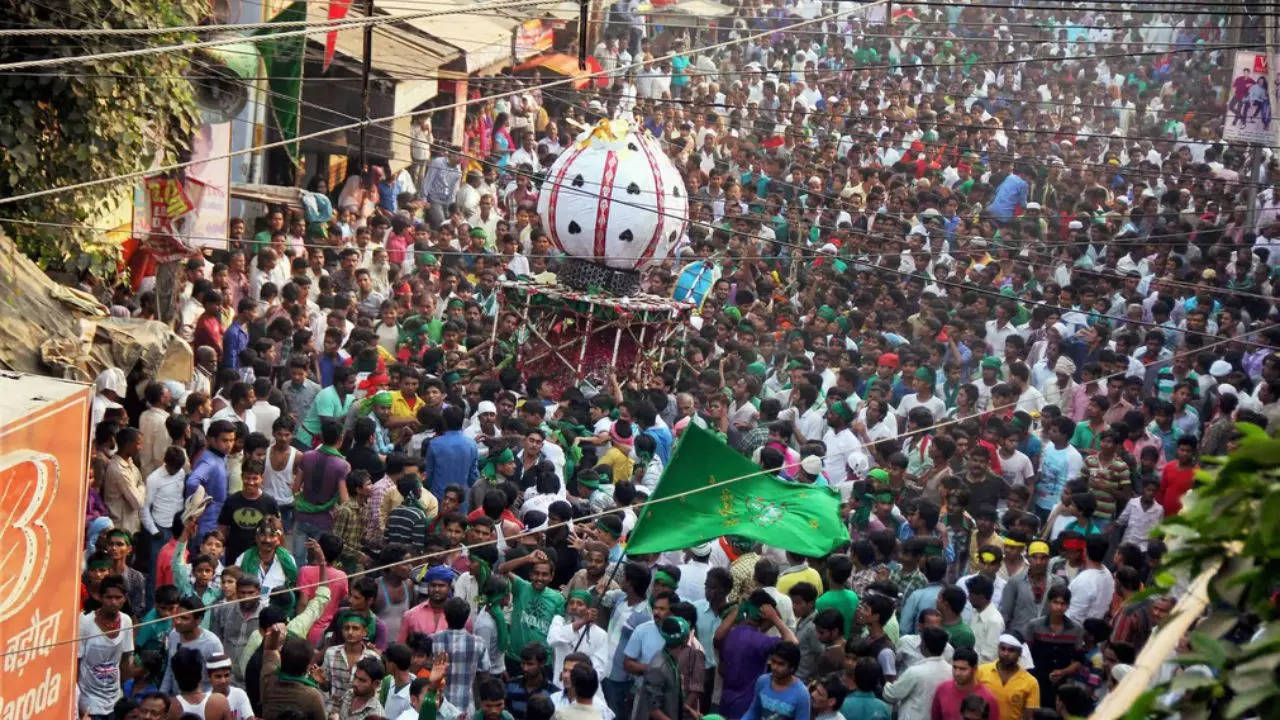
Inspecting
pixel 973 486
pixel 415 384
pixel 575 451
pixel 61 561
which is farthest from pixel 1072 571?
pixel 61 561

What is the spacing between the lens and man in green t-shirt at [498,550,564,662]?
8.65m

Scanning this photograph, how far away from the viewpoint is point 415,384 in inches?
458

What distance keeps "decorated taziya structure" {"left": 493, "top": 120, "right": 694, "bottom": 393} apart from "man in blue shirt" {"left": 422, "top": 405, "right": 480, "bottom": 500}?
3.70 metres

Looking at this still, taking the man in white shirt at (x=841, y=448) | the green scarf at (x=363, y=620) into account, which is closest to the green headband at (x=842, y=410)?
the man in white shirt at (x=841, y=448)

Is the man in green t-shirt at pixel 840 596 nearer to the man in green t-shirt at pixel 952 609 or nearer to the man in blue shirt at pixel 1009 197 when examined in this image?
the man in green t-shirt at pixel 952 609

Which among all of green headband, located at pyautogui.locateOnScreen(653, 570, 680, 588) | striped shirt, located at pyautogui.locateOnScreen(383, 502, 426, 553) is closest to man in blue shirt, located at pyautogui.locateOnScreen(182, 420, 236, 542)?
striped shirt, located at pyautogui.locateOnScreen(383, 502, 426, 553)

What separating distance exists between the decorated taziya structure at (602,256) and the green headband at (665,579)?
18.5 ft

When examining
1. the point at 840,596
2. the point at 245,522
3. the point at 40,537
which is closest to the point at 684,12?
the point at 245,522

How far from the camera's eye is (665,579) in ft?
28.3

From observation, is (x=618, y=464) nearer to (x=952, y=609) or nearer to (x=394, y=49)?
(x=952, y=609)

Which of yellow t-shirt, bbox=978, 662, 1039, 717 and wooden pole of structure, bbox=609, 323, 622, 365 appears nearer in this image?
yellow t-shirt, bbox=978, 662, 1039, 717

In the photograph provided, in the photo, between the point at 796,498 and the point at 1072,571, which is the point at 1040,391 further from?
the point at 796,498

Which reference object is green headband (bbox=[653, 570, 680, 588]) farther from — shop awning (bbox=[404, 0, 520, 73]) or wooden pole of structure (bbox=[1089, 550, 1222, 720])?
shop awning (bbox=[404, 0, 520, 73])

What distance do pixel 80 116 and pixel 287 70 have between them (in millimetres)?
5470
